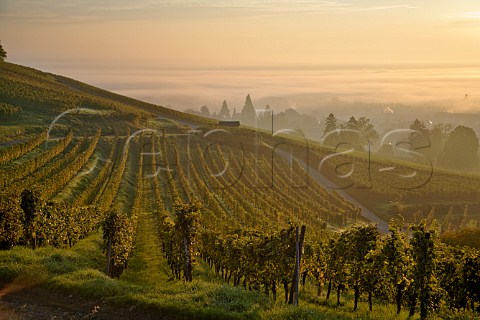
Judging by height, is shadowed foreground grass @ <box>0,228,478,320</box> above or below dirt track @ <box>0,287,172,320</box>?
above

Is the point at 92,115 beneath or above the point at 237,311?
above

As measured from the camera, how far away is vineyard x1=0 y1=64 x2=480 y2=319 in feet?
93.4

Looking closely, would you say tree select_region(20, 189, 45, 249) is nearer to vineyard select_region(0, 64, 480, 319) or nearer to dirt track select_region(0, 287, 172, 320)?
vineyard select_region(0, 64, 480, 319)

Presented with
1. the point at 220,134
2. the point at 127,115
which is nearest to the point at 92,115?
the point at 127,115

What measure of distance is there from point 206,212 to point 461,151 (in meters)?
136

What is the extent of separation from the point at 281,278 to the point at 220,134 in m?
92.4

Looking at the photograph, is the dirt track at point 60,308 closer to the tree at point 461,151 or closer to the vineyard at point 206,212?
the vineyard at point 206,212

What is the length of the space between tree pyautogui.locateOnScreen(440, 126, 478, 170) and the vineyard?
6356cm

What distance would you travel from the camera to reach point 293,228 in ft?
92.5

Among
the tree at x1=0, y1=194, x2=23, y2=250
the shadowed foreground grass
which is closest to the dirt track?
the shadowed foreground grass

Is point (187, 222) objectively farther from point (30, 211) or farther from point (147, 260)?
point (30, 211)

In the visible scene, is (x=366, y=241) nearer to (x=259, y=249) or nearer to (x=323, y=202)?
(x=259, y=249)

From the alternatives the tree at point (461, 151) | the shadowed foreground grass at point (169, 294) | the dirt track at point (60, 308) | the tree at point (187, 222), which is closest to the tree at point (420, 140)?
the tree at point (461, 151)

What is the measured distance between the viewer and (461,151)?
16912 centimetres
